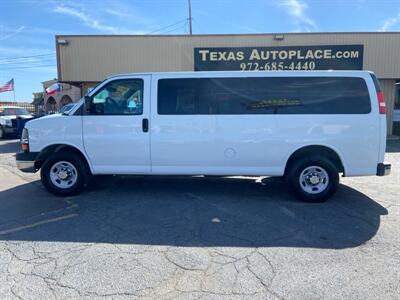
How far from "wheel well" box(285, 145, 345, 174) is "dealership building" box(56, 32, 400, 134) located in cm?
1157

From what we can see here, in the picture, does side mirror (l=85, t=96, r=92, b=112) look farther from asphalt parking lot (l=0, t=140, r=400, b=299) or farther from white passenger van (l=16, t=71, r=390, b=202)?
asphalt parking lot (l=0, t=140, r=400, b=299)

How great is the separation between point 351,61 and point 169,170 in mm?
14050

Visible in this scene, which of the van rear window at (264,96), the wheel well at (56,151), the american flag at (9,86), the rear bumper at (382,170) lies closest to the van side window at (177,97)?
the van rear window at (264,96)

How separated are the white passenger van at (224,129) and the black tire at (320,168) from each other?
0.05ft

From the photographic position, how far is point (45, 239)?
4223 mm

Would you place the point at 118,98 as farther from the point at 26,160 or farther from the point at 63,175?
the point at 26,160

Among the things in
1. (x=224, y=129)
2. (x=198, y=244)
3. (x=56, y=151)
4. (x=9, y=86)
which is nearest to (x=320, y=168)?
(x=224, y=129)

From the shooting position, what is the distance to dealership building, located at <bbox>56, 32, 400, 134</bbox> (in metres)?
16.2

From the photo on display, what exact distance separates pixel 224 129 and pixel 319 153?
1701 millimetres

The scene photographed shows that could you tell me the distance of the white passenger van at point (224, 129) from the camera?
5.50 meters

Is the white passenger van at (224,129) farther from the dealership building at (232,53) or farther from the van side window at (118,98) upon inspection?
the dealership building at (232,53)

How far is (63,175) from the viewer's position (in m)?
6.04

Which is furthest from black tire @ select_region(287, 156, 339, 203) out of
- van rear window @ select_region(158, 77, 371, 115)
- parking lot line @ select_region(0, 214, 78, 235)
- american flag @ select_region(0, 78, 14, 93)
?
american flag @ select_region(0, 78, 14, 93)

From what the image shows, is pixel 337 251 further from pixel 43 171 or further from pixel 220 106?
pixel 43 171
